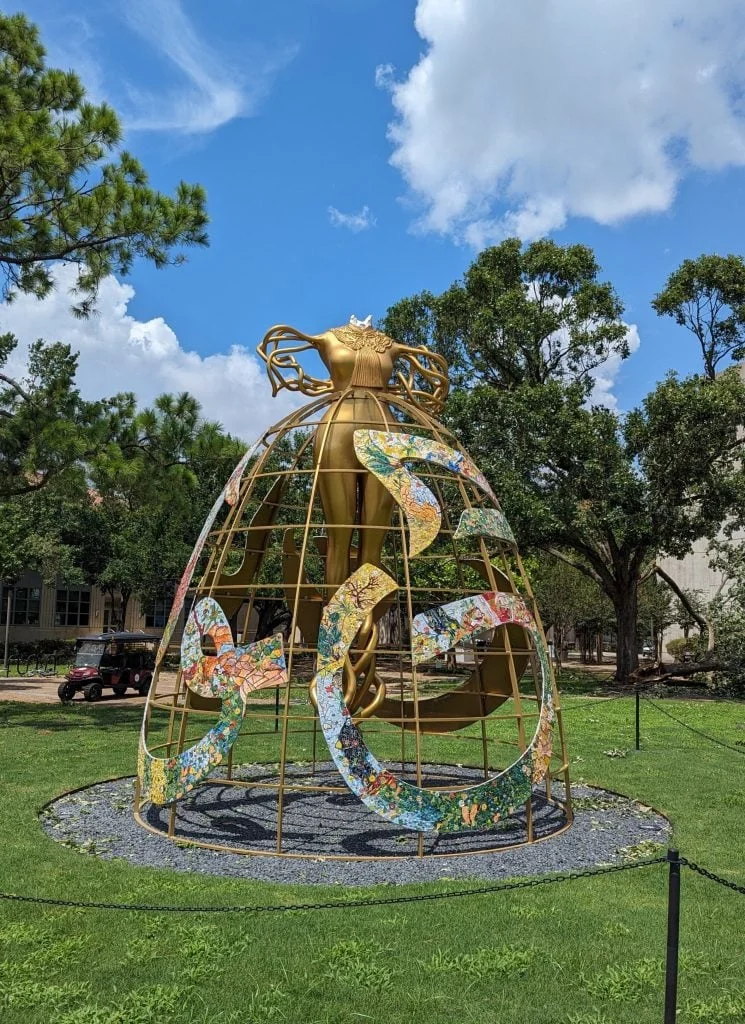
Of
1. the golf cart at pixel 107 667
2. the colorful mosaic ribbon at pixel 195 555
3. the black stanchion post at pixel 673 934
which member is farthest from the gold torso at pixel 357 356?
the golf cart at pixel 107 667

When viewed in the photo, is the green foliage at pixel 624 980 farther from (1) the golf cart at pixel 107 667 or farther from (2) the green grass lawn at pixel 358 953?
(1) the golf cart at pixel 107 667

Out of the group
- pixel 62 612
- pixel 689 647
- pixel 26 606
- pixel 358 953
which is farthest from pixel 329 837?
pixel 62 612

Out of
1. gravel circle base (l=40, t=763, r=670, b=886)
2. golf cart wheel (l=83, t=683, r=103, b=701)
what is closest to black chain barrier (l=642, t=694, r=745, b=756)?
gravel circle base (l=40, t=763, r=670, b=886)

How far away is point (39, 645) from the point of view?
37.1 metres

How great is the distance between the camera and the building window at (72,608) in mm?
41031

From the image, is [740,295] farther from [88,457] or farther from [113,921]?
[113,921]

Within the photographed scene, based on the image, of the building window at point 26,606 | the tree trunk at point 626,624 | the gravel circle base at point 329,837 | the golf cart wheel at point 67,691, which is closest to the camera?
the gravel circle base at point 329,837

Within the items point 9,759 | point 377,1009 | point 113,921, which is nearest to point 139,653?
point 9,759

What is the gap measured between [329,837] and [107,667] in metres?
15.1

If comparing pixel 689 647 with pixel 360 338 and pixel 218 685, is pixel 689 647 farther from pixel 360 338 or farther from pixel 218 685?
pixel 218 685

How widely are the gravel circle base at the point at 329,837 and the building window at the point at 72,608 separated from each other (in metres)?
33.5

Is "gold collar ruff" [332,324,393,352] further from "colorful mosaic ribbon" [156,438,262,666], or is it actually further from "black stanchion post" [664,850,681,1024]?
"black stanchion post" [664,850,681,1024]

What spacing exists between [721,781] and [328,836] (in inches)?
231

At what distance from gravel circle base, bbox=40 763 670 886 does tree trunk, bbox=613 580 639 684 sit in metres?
15.7
